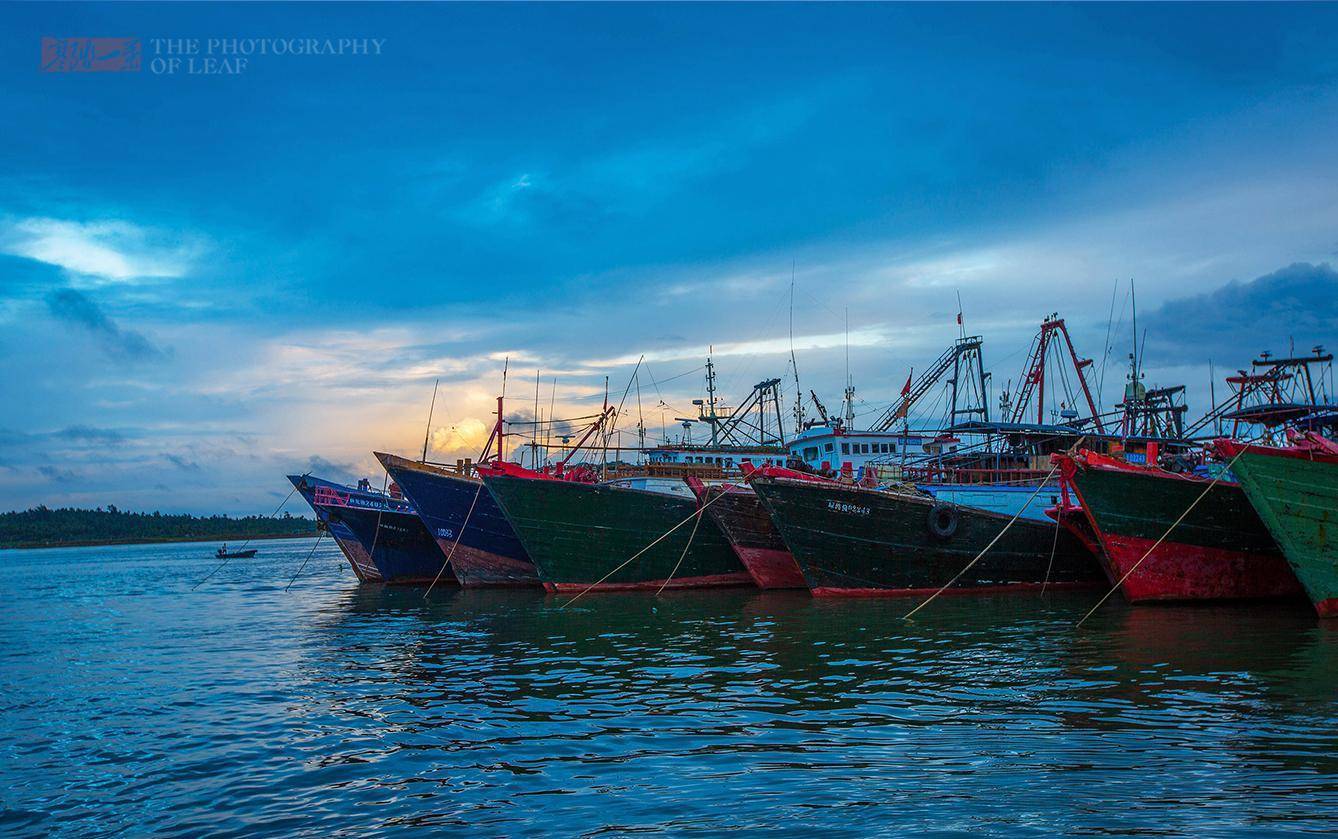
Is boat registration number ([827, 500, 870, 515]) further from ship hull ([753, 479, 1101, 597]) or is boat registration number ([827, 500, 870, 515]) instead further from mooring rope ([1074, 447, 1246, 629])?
mooring rope ([1074, 447, 1246, 629])

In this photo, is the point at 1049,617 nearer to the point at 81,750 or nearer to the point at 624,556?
the point at 624,556

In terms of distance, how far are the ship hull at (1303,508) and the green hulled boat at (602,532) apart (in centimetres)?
1297

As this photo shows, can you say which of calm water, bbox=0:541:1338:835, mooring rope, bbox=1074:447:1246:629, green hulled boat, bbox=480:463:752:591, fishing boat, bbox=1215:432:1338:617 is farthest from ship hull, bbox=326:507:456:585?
fishing boat, bbox=1215:432:1338:617

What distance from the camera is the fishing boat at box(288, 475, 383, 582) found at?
32.9m

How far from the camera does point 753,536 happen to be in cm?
2428

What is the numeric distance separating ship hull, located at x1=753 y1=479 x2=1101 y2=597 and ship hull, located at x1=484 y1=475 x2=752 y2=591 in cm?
397

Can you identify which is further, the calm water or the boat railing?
Result: the boat railing

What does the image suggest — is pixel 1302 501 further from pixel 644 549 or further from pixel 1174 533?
pixel 644 549

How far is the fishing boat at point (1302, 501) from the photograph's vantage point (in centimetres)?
1554

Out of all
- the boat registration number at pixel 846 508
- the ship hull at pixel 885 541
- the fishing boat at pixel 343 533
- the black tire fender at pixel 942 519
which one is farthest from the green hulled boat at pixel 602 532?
the fishing boat at pixel 343 533

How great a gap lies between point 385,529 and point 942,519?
68.5 ft

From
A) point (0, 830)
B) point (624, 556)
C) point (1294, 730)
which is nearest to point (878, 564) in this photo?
point (624, 556)

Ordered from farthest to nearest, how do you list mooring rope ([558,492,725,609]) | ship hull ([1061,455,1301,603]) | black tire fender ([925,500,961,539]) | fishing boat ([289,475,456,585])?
fishing boat ([289,475,456,585]) → mooring rope ([558,492,725,609]) → black tire fender ([925,500,961,539]) → ship hull ([1061,455,1301,603])

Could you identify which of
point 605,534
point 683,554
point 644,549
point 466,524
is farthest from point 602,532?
point 466,524
